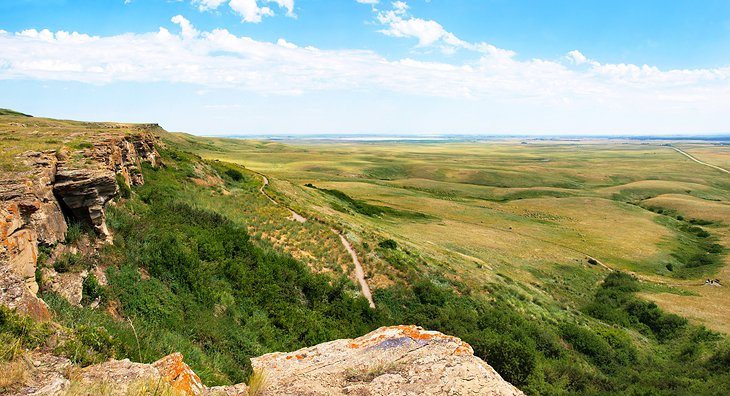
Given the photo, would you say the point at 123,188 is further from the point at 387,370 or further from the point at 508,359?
the point at 508,359

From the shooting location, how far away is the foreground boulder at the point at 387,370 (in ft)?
23.8

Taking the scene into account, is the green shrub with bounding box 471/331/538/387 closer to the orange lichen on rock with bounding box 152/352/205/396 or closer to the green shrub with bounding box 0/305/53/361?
the orange lichen on rock with bounding box 152/352/205/396

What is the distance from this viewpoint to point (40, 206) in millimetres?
12164

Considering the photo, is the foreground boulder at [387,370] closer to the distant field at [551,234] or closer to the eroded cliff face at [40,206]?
the eroded cliff face at [40,206]

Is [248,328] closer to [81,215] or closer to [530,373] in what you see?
[81,215]

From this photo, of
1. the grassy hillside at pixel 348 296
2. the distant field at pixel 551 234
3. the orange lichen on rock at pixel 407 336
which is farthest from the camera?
the distant field at pixel 551 234

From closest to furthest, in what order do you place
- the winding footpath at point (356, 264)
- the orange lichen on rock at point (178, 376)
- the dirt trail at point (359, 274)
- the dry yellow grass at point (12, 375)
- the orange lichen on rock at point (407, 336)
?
the dry yellow grass at point (12, 375)
the orange lichen on rock at point (178, 376)
the orange lichen on rock at point (407, 336)
the dirt trail at point (359, 274)
the winding footpath at point (356, 264)

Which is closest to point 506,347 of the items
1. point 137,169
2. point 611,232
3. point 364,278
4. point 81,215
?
point 364,278

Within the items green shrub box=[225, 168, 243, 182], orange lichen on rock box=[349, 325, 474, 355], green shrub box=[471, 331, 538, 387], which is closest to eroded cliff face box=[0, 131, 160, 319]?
orange lichen on rock box=[349, 325, 474, 355]

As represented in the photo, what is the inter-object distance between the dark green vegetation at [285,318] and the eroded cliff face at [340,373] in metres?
0.76

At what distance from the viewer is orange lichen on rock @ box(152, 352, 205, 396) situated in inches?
242

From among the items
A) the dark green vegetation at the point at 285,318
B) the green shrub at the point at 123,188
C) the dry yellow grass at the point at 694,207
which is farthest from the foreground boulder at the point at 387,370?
the dry yellow grass at the point at 694,207

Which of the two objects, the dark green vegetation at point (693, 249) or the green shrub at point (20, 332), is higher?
the green shrub at point (20, 332)

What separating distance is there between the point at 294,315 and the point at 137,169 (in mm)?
16355
